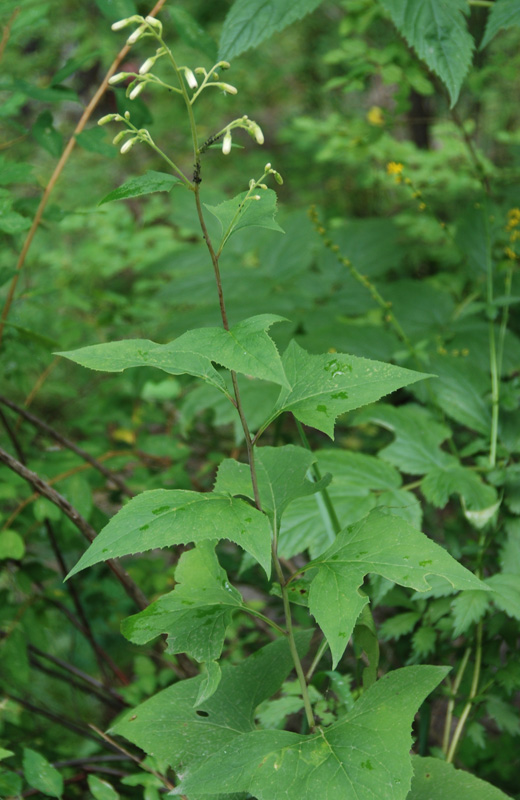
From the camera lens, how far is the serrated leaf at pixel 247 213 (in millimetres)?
826

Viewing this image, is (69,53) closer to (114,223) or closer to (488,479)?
(114,223)

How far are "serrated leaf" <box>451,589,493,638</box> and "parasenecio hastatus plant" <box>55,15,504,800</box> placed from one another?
0.71 feet

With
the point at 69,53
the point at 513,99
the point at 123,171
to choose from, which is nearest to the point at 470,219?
the point at 513,99

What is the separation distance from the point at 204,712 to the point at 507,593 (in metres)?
0.53

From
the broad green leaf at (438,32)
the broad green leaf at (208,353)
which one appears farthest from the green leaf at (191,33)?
the broad green leaf at (208,353)

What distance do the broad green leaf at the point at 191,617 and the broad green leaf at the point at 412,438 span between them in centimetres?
59

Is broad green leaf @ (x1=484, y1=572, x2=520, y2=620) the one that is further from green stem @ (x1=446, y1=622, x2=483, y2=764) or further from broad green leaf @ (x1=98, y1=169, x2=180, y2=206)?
broad green leaf @ (x1=98, y1=169, x2=180, y2=206)

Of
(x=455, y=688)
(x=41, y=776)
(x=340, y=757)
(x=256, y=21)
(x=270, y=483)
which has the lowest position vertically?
(x=455, y=688)

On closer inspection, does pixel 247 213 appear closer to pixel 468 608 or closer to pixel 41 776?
pixel 468 608

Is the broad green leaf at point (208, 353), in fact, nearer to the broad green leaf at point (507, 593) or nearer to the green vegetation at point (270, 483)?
the green vegetation at point (270, 483)

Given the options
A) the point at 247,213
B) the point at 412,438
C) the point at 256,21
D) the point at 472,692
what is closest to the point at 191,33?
the point at 256,21

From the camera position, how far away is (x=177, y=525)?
75 centimetres

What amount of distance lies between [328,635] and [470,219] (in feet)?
5.17

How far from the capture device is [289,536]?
4.12 feet
